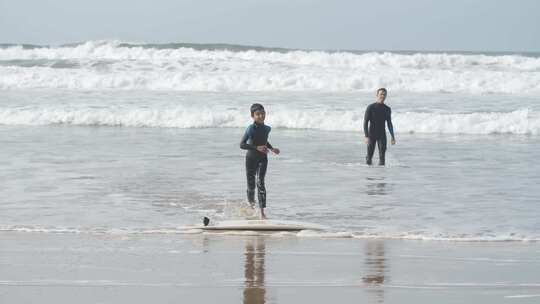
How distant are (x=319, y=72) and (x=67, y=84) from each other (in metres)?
9.58

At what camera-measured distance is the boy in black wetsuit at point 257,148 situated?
35.7 feet

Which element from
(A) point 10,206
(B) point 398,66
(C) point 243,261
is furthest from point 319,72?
(C) point 243,261

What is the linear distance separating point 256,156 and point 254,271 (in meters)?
3.26

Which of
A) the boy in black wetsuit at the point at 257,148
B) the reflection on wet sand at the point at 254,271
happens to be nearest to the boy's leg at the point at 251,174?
the boy in black wetsuit at the point at 257,148

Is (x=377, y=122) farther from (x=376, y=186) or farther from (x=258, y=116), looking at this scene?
(x=258, y=116)

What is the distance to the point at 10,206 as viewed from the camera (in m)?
12.1

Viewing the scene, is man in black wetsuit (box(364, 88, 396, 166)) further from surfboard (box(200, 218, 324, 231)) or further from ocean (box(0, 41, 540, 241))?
Result: surfboard (box(200, 218, 324, 231))

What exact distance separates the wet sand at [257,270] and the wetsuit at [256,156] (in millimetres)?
1144

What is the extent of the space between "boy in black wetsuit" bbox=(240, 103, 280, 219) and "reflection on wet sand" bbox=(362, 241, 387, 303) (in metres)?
1.87

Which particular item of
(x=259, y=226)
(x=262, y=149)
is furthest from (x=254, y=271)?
(x=262, y=149)

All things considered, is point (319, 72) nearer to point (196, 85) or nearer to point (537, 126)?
point (196, 85)

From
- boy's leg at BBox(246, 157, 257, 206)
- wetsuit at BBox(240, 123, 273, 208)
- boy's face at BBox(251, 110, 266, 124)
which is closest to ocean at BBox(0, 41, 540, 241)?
boy's leg at BBox(246, 157, 257, 206)

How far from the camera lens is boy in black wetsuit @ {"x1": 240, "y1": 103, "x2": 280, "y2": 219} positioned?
10.9 meters

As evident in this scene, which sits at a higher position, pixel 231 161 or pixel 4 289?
pixel 231 161
